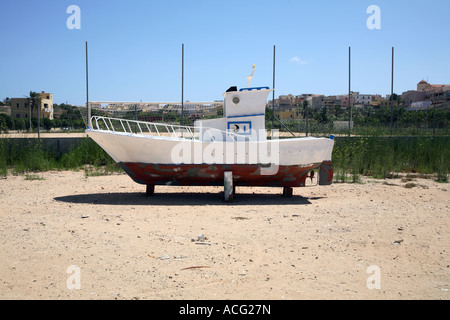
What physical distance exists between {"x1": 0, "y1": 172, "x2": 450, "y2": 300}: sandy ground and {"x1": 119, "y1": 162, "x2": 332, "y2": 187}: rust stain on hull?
41 centimetres

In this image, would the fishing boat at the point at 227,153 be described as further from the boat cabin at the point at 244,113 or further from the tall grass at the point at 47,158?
the tall grass at the point at 47,158

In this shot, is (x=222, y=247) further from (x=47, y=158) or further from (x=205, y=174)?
(x=47, y=158)

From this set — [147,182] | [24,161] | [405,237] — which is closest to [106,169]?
[24,161]

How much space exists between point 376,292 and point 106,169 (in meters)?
10.0

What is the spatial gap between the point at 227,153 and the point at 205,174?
644 mm

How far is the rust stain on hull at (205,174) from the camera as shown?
26.7ft

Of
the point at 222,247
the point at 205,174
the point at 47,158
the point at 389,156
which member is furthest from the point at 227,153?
the point at 47,158

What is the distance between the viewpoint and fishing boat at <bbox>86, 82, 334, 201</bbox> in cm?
796

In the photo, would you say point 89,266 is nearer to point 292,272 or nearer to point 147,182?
point 292,272

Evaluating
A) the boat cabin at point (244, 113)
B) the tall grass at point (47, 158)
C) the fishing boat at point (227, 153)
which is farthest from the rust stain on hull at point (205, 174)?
the tall grass at point (47, 158)

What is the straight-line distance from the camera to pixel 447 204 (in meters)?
7.83

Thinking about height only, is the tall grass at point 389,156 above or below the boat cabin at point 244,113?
below

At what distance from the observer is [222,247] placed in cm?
491

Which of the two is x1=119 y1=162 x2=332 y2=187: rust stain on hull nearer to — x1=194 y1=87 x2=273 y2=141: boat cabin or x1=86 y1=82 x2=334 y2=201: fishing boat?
x1=86 y1=82 x2=334 y2=201: fishing boat
